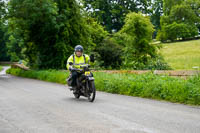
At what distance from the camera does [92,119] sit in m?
6.50

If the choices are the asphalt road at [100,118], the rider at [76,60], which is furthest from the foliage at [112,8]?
the asphalt road at [100,118]

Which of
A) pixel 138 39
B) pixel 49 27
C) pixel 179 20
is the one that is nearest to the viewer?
pixel 138 39

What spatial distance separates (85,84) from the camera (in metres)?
9.74

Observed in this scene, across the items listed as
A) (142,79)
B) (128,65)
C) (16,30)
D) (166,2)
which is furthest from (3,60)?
(142,79)

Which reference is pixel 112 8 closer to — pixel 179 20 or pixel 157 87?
pixel 179 20

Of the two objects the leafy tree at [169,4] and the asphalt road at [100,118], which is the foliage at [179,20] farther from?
the asphalt road at [100,118]

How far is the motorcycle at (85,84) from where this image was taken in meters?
9.27

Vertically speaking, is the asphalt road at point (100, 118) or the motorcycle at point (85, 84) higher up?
the motorcycle at point (85, 84)

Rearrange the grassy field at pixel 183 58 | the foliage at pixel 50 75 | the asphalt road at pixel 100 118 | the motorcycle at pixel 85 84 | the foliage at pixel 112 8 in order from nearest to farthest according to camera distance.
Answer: the asphalt road at pixel 100 118, the motorcycle at pixel 85 84, the foliage at pixel 50 75, the grassy field at pixel 183 58, the foliage at pixel 112 8

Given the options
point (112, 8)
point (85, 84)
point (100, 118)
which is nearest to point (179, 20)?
point (112, 8)

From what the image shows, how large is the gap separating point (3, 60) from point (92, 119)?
9492 centimetres

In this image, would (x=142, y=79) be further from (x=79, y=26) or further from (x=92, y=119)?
(x=79, y=26)

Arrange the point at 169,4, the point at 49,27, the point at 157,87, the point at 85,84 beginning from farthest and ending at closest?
the point at 169,4 → the point at 49,27 → the point at 157,87 → the point at 85,84

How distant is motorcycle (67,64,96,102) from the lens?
927 cm
